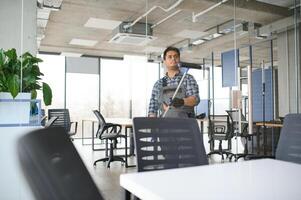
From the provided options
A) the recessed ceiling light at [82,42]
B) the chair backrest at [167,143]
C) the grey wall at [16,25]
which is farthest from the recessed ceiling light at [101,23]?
the chair backrest at [167,143]

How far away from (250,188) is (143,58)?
31.2 feet

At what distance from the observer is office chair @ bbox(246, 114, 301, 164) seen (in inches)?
67.6

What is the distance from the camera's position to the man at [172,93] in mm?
2562

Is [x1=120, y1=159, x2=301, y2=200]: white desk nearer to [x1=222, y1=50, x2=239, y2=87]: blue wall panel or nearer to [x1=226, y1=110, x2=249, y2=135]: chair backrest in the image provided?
[x1=226, y1=110, x2=249, y2=135]: chair backrest

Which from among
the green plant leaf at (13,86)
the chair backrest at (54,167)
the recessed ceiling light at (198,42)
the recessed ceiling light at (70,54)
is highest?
the recessed ceiling light at (198,42)

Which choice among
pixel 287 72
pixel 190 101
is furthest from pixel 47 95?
pixel 287 72

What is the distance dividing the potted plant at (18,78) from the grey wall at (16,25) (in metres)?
0.87

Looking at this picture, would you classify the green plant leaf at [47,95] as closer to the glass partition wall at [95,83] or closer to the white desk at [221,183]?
the white desk at [221,183]

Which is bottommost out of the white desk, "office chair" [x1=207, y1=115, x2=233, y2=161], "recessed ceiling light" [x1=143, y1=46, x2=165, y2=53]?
"office chair" [x1=207, y1=115, x2=233, y2=161]

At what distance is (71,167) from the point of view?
1.41 feet

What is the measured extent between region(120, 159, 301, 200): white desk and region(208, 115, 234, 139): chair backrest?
15.2 ft

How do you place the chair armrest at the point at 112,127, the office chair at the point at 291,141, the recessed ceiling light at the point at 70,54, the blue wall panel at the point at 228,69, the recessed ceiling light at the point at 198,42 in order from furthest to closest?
the recessed ceiling light at the point at 70,54 < the blue wall panel at the point at 228,69 < the recessed ceiling light at the point at 198,42 < the chair armrest at the point at 112,127 < the office chair at the point at 291,141

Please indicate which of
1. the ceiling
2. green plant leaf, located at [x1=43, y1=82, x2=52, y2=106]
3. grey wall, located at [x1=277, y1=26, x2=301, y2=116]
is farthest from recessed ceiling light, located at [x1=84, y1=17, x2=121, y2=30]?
grey wall, located at [x1=277, y1=26, x2=301, y2=116]

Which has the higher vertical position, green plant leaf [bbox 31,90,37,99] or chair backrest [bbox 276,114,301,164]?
green plant leaf [bbox 31,90,37,99]
